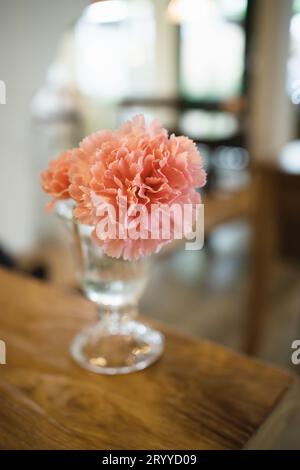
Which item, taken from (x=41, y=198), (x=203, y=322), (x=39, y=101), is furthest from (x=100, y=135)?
(x=39, y=101)

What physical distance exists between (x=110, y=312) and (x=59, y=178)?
242 mm

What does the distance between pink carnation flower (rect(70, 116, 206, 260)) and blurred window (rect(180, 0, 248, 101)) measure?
3.77 m

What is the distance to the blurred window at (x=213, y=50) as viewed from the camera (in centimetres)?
419

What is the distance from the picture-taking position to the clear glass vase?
0.66 meters

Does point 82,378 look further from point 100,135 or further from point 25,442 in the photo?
point 100,135

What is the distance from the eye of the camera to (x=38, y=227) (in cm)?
249

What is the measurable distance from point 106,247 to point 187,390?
0.26 meters

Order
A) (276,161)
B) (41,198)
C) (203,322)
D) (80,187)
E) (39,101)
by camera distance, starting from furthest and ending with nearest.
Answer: (39,101)
(41,198)
(203,322)
(276,161)
(80,187)

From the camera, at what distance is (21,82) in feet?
6.82

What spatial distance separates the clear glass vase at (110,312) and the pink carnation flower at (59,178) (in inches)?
1.7
